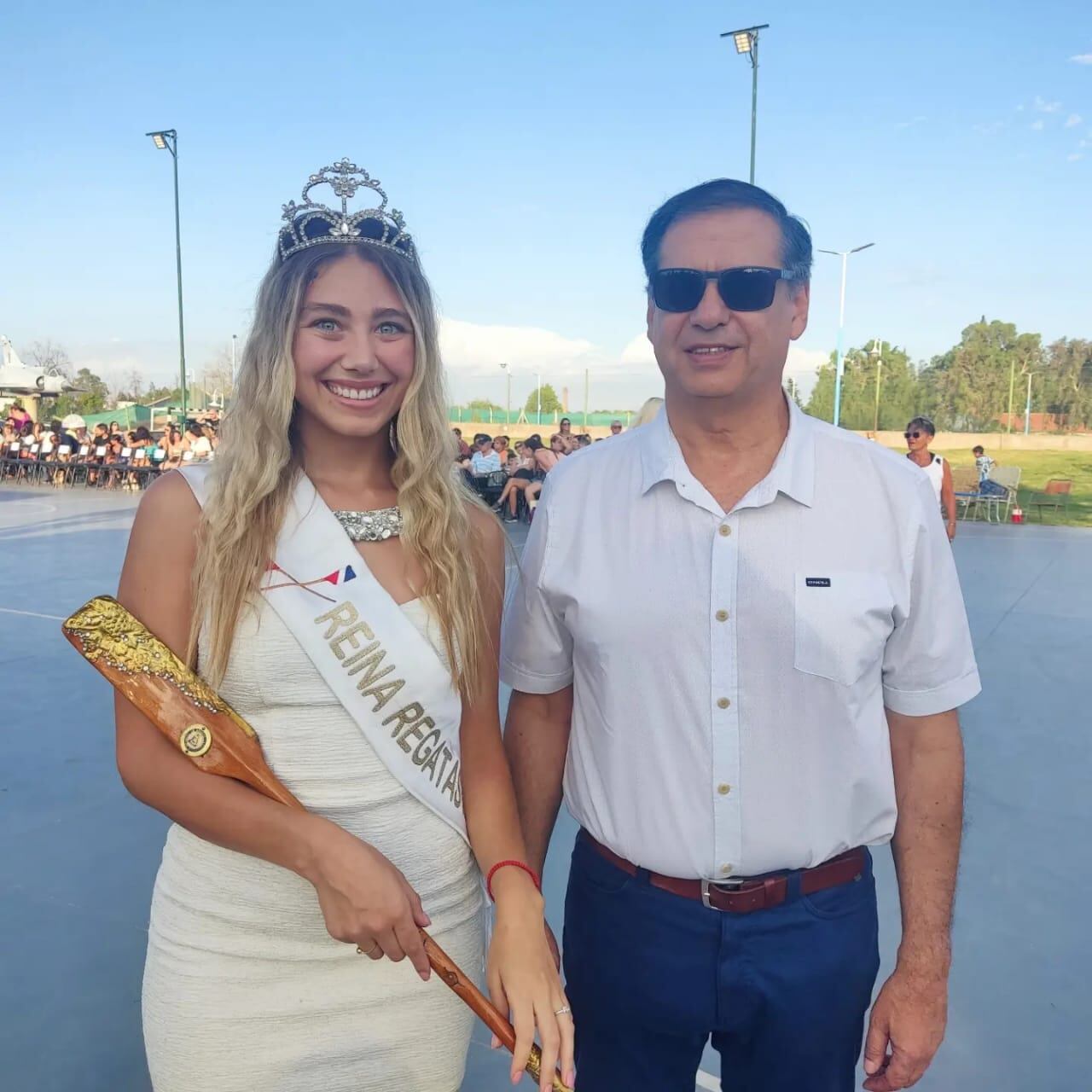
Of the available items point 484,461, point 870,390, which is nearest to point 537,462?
point 484,461

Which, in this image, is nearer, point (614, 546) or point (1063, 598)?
point (614, 546)

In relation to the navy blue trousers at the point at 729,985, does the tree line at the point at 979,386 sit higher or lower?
higher

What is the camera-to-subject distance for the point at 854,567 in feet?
4.63

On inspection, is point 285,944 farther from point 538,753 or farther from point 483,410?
point 483,410

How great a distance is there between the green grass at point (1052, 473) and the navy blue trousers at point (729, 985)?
15644 millimetres

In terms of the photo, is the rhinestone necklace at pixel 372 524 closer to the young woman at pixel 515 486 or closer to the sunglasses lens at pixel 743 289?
the sunglasses lens at pixel 743 289

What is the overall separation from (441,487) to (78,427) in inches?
890

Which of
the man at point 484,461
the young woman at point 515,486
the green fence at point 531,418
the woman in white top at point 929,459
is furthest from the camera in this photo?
the green fence at point 531,418

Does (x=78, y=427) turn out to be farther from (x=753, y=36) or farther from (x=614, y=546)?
(x=614, y=546)

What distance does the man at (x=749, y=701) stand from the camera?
1.39 metres

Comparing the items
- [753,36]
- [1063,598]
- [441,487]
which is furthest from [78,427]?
[441,487]

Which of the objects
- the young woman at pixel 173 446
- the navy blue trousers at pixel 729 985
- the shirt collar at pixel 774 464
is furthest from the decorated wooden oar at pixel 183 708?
the young woman at pixel 173 446

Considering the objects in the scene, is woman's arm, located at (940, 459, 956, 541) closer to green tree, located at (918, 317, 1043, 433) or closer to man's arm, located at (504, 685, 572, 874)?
man's arm, located at (504, 685, 572, 874)

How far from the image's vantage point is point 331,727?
4.20 feet
